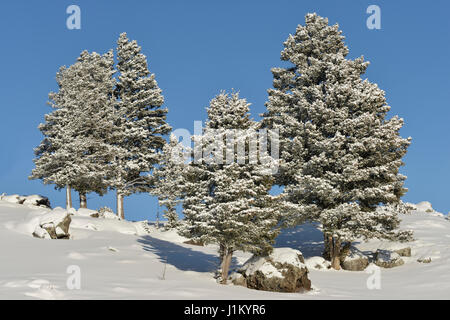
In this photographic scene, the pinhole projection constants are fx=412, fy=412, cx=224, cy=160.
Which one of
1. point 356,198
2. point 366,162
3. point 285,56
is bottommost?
point 356,198

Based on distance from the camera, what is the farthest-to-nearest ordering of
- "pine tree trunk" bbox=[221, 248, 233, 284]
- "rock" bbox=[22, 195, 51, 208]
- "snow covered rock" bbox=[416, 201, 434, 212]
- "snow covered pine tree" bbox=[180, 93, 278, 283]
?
"snow covered rock" bbox=[416, 201, 434, 212] → "rock" bbox=[22, 195, 51, 208] → "pine tree trunk" bbox=[221, 248, 233, 284] → "snow covered pine tree" bbox=[180, 93, 278, 283]

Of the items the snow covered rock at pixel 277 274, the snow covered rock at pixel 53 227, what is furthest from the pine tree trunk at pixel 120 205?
the snow covered rock at pixel 277 274

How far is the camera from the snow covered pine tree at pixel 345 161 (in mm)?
22750

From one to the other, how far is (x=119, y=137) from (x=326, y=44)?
19.8 m

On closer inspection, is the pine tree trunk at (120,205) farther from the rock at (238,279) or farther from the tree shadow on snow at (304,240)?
the rock at (238,279)

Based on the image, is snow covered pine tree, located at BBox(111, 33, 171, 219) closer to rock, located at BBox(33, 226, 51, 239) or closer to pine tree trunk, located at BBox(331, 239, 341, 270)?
rock, located at BBox(33, 226, 51, 239)

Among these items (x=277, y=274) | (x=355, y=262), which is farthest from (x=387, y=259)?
(x=277, y=274)

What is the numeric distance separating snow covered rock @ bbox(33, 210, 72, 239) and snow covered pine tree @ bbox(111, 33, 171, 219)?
12664 mm

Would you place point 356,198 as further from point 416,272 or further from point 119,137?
point 119,137

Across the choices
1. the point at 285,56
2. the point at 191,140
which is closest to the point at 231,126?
the point at 191,140

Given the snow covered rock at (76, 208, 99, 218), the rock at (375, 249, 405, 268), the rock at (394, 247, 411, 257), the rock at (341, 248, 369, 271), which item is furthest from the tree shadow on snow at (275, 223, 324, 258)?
the snow covered rock at (76, 208, 99, 218)

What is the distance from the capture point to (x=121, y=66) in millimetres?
39844

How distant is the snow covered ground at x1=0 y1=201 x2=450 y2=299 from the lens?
12.2m

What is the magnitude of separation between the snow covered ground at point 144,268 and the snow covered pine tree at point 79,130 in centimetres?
689
